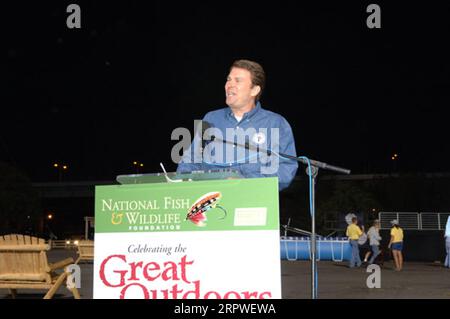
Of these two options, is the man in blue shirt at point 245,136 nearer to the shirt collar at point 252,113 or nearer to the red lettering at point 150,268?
the shirt collar at point 252,113

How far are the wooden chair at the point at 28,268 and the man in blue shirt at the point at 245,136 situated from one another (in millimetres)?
4352

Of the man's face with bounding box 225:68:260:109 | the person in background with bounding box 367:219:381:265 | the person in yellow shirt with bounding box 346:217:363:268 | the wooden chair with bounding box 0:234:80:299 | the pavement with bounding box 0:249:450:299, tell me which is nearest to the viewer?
the man's face with bounding box 225:68:260:109

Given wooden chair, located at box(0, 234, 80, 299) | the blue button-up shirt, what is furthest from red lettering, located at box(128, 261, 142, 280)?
wooden chair, located at box(0, 234, 80, 299)

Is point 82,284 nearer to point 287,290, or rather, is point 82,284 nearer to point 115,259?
point 287,290

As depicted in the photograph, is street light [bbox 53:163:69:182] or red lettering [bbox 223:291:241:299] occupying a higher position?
street light [bbox 53:163:69:182]

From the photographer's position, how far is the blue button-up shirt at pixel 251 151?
5.00 m

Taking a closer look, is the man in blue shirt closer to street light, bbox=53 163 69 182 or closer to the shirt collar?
the shirt collar

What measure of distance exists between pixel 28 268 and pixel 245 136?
17.0ft

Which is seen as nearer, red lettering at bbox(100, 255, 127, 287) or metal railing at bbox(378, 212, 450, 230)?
red lettering at bbox(100, 255, 127, 287)

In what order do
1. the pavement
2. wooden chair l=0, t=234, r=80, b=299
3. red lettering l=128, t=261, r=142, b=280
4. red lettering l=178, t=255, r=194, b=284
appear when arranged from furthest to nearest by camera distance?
the pavement → wooden chair l=0, t=234, r=80, b=299 → red lettering l=128, t=261, r=142, b=280 → red lettering l=178, t=255, r=194, b=284

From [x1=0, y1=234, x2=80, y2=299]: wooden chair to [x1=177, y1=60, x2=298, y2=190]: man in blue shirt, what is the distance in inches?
171

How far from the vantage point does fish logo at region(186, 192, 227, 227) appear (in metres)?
4.06
